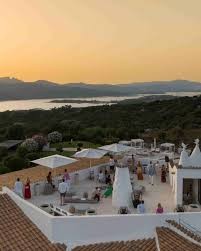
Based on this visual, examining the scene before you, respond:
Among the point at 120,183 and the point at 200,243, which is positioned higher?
the point at 120,183

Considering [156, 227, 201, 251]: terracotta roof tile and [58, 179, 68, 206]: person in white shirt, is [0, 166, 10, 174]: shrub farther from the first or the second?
[156, 227, 201, 251]: terracotta roof tile

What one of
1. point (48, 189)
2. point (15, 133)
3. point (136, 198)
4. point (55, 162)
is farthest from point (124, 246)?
point (15, 133)

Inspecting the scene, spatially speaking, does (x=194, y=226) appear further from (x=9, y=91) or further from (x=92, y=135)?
(x=9, y=91)

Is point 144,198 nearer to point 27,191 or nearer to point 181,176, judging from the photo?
point 181,176

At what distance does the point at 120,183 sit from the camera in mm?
14008

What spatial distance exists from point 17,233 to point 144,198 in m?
4.51

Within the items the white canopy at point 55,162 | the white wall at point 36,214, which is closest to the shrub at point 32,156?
the white canopy at point 55,162

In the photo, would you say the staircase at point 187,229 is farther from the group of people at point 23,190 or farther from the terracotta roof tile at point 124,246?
the group of people at point 23,190

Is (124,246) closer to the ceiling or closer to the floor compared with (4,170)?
closer to the ceiling

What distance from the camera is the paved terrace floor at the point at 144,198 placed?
13488 millimetres

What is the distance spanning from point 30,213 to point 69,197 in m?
1.65

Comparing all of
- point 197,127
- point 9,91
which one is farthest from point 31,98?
point 197,127

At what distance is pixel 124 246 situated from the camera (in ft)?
39.4

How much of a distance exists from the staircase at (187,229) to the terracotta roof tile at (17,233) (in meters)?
3.20
